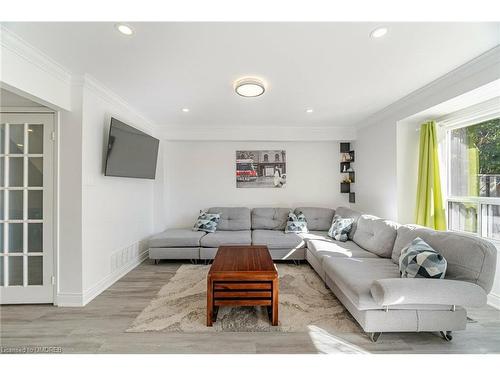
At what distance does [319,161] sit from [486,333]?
10.9ft

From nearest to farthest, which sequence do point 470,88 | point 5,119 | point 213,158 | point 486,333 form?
point 486,333 → point 470,88 → point 5,119 → point 213,158

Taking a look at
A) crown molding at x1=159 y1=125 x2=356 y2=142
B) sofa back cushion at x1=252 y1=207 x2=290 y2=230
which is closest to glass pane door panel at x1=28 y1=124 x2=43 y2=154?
crown molding at x1=159 y1=125 x2=356 y2=142

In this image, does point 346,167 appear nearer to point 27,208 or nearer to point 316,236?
point 316,236

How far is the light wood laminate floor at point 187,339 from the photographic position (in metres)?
1.72

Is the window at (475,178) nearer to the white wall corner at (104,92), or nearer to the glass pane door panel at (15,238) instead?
the white wall corner at (104,92)

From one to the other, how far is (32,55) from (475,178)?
15.6ft

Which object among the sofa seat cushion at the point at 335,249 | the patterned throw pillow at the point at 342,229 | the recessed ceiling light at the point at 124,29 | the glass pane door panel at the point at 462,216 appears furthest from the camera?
the patterned throw pillow at the point at 342,229

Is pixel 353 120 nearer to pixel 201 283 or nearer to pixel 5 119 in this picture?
pixel 201 283

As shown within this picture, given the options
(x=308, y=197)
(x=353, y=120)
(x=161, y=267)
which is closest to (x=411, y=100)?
(x=353, y=120)

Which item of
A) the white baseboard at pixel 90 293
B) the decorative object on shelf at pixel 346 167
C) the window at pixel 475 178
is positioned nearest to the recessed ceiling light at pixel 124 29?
the white baseboard at pixel 90 293

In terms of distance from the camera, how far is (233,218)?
13.9ft

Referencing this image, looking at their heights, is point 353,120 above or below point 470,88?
above

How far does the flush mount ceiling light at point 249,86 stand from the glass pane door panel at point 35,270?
113 inches

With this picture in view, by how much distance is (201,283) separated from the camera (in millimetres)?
2867
